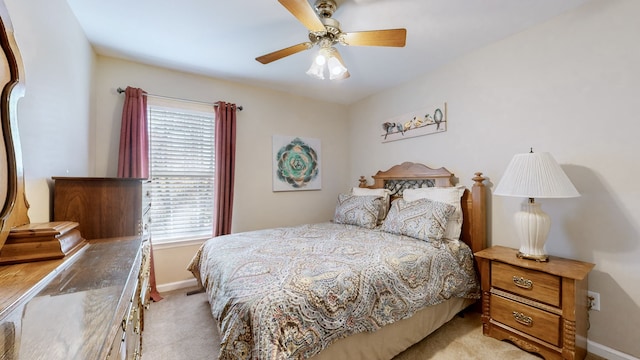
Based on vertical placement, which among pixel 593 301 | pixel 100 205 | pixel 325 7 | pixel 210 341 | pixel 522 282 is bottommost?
pixel 210 341

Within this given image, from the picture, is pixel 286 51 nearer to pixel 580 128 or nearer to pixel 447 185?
pixel 447 185

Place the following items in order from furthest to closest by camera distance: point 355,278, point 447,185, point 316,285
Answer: point 447,185, point 355,278, point 316,285

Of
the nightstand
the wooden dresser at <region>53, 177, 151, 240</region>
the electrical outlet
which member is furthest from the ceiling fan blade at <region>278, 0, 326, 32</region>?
the electrical outlet

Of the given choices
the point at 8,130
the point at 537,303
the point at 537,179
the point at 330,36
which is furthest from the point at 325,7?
the point at 537,303

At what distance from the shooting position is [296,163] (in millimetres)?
3734

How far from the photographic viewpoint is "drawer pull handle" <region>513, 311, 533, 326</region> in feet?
5.99

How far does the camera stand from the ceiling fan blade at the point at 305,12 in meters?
1.42

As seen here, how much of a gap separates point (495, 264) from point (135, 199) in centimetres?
274

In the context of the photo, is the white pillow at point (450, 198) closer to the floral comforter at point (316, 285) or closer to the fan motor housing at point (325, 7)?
the floral comforter at point (316, 285)

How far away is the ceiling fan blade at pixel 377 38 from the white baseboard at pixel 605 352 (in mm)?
2570

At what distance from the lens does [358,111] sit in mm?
4051

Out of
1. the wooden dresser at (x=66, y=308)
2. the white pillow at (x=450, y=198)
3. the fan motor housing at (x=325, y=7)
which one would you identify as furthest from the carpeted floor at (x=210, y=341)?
the fan motor housing at (x=325, y=7)

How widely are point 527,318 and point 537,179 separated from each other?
1.00 meters

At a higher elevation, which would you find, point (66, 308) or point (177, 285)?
point (66, 308)
